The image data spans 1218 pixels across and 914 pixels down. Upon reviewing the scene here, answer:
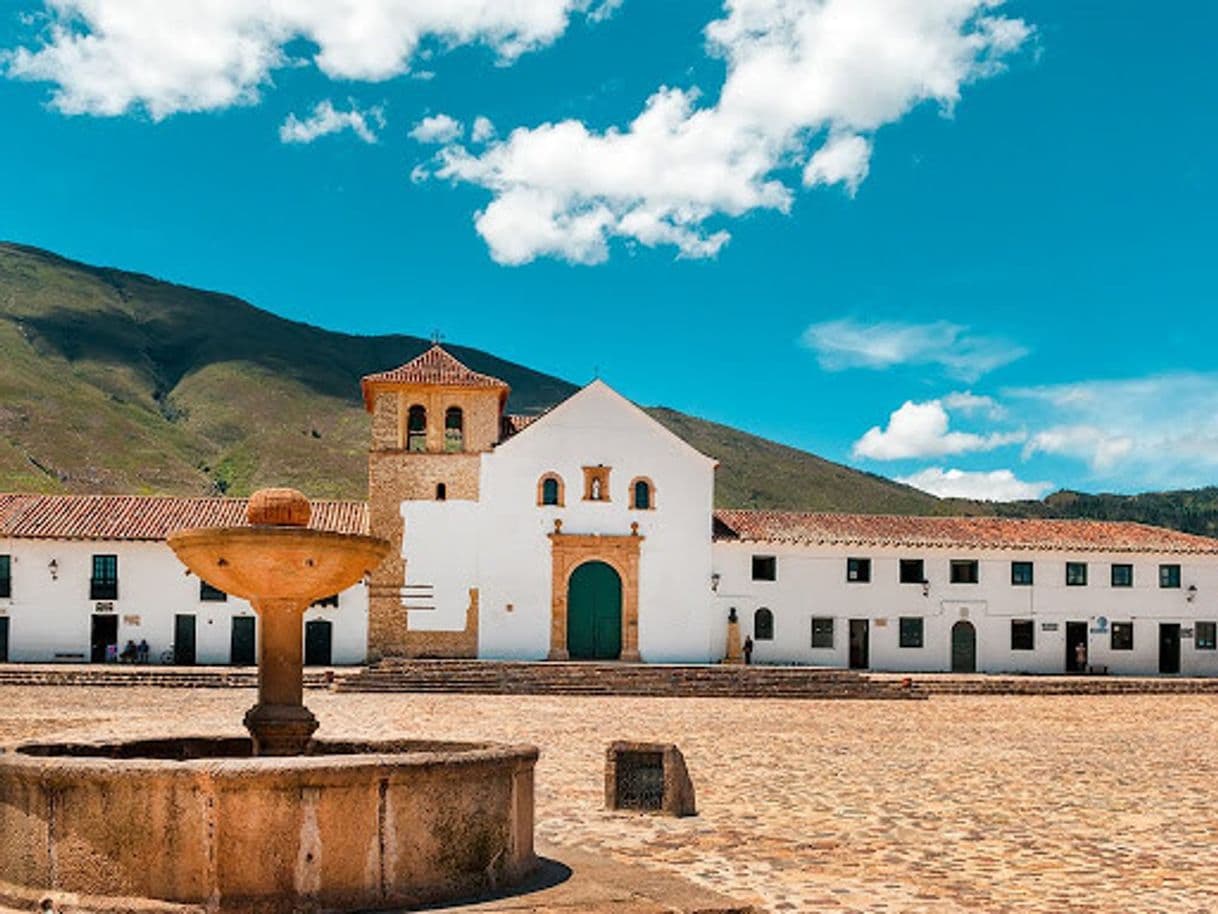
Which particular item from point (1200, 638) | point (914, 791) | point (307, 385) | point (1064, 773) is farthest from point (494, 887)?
point (307, 385)

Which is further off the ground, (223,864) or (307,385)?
(307,385)

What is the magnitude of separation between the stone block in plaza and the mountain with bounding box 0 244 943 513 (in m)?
65.9

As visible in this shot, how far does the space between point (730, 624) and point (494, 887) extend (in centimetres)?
3187

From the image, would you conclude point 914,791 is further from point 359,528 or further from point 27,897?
point 359,528

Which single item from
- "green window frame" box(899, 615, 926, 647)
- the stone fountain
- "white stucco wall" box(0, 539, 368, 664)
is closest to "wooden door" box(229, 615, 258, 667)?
"white stucco wall" box(0, 539, 368, 664)

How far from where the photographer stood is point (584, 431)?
39062mm

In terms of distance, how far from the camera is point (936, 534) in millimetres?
42000

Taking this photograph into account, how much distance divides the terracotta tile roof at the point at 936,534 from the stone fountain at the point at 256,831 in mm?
32156

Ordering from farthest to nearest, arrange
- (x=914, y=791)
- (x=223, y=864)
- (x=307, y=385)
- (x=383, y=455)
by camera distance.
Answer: (x=307, y=385) → (x=383, y=455) → (x=914, y=791) → (x=223, y=864)

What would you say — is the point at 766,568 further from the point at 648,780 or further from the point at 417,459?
the point at 648,780

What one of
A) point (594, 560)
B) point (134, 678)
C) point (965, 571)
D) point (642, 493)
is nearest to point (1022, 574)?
point (965, 571)

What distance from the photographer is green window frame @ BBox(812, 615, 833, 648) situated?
40156 millimetres

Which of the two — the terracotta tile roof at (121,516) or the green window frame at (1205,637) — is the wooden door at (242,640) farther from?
the green window frame at (1205,637)

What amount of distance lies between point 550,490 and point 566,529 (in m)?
1.16
